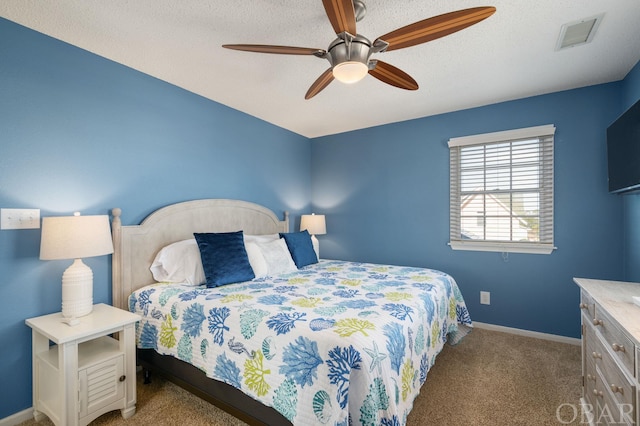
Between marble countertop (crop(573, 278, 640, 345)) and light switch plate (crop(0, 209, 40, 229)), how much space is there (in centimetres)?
324

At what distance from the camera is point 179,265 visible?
8.07 feet

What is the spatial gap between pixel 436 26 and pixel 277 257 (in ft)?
7.34

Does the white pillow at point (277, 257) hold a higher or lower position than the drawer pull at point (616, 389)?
higher

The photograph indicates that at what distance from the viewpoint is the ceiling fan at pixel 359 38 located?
4.61ft

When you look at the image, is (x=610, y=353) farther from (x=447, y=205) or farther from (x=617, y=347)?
(x=447, y=205)

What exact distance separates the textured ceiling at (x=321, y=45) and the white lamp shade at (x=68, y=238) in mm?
1307

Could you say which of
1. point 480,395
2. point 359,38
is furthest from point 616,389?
point 359,38

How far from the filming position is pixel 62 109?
6.90 feet

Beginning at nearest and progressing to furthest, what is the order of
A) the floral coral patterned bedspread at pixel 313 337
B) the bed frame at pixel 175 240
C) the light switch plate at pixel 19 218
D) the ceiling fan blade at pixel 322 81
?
the floral coral patterned bedspread at pixel 313 337 → the bed frame at pixel 175 240 → the light switch plate at pixel 19 218 → the ceiling fan blade at pixel 322 81

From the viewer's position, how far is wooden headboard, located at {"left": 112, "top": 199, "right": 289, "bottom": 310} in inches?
90.3

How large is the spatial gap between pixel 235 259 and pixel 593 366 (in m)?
2.50

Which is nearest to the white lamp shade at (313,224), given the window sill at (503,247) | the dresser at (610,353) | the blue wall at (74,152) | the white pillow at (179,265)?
the blue wall at (74,152)

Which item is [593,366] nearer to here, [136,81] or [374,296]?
[374,296]

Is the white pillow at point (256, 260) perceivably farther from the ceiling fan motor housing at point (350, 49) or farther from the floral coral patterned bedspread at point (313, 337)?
the ceiling fan motor housing at point (350, 49)
